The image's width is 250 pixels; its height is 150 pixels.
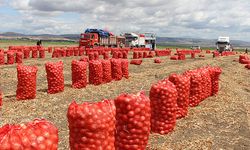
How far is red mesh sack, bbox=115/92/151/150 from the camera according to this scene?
26.6 feet

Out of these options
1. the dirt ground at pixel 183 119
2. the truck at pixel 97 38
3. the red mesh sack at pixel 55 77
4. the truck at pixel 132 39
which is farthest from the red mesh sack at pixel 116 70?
the truck at pixel 132 39

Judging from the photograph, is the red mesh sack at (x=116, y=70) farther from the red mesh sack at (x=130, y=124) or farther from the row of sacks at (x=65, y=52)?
the row of sacks at (x=65, y=52)

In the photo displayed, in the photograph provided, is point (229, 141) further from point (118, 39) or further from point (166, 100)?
point (118, 39)

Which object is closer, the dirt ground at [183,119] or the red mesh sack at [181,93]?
the dirt ground at [183,119]

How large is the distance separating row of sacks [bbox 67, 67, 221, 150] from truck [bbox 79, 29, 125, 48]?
4959cm

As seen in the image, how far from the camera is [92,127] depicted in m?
6.68

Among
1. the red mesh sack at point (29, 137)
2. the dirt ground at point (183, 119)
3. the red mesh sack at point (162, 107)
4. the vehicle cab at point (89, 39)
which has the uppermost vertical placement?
the vehicle cab at point (89, 39)

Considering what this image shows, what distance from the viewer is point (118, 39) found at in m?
69.9

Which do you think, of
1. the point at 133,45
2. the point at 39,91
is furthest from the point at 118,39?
the point at 39,91

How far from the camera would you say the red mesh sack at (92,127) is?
21.9ft

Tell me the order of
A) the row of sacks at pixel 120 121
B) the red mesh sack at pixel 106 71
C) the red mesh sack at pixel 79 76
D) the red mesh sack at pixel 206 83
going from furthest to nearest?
the red mesh sack at pixel 106 71 < the red mesh sack at pixel 79 76 < the red mesh sack at pixel 206 83 < the row of sacks at pixel 120 121

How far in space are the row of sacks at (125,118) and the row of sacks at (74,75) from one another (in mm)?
6778

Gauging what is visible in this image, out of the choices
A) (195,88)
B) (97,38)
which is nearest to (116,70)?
(195,88)

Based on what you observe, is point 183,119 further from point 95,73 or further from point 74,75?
point 95,73
